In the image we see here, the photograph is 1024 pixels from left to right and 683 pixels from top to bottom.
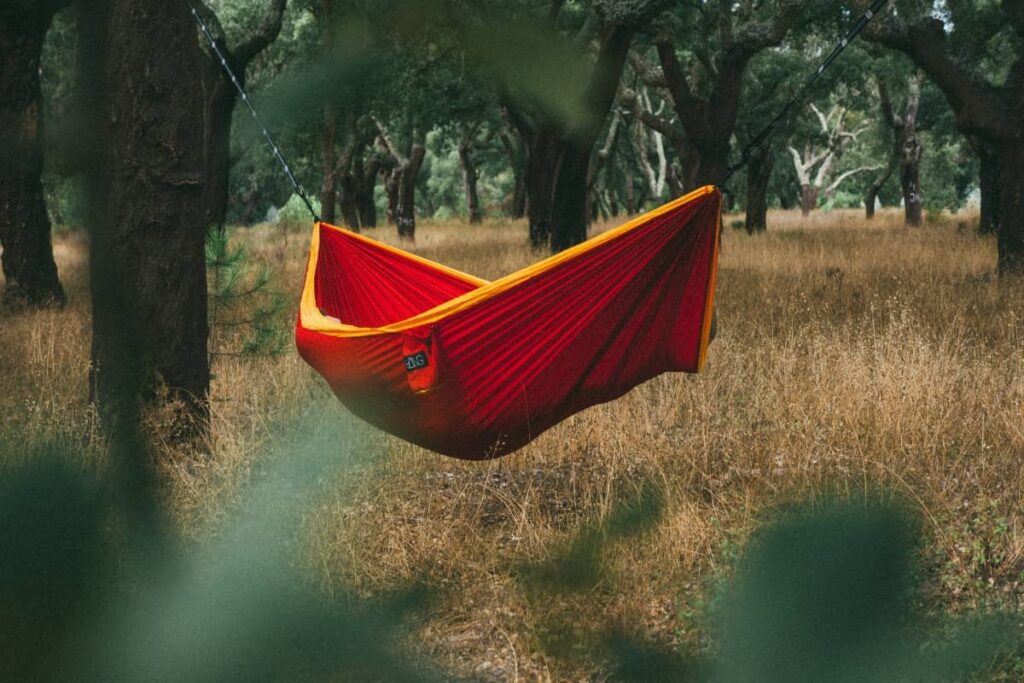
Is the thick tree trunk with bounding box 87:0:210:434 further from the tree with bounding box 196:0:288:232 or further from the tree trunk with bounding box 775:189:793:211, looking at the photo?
the tree trunk with bounding box 775:189:793:211

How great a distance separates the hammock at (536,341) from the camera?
341cm

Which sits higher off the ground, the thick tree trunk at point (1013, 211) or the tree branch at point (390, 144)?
the tree branch at point (390, 144)

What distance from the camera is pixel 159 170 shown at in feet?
14.4

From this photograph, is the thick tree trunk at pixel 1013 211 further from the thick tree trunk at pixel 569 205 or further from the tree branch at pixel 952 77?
the thick tree trunk at pixel 569 205

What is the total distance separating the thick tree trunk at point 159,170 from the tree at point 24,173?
4.91 metres

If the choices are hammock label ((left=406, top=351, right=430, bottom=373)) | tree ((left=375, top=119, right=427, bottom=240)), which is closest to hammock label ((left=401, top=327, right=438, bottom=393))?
hammock label ((left=406, top=351, right=430, bottom=373))

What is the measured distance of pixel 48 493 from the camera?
78 cm

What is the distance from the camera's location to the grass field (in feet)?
8.29

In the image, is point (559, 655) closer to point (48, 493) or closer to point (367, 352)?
point (48, 493)

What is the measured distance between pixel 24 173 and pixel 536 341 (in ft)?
24.4

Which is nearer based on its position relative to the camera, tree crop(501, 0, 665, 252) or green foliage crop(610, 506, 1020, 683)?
green foliage crop(610, 506, 1020, 683)

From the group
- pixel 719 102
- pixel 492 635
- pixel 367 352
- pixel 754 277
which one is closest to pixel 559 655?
pixel 492 635

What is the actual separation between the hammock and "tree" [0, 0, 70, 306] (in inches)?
244

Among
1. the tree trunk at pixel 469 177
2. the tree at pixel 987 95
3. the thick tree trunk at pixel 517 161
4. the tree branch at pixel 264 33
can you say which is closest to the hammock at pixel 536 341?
the tree at pixel 987 95
